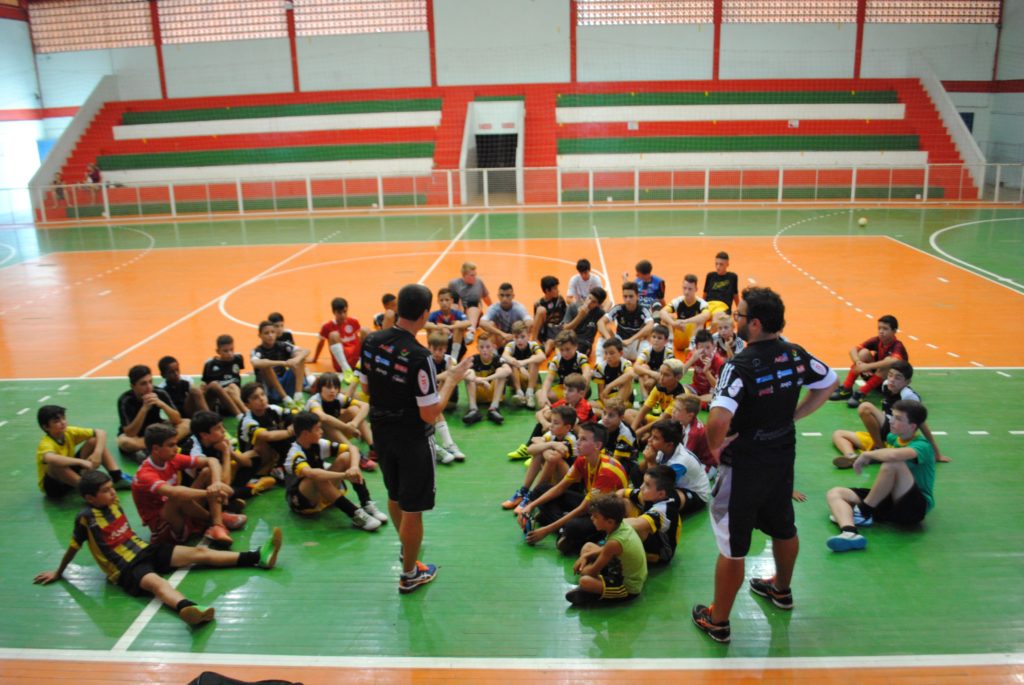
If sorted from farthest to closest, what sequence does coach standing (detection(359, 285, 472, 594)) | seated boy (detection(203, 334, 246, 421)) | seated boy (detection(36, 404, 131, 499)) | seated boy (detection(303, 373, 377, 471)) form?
1. seated boy (detection(203, 334, 246, 421))
2. seated boy (detection(303, 373, 377, 471))
3. seated boy (detection(36, 404, 131, 499))
4. coach standing (detection(359, 285, 472, 594))

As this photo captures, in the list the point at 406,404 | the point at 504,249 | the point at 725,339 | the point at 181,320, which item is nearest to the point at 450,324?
the point at 725,339

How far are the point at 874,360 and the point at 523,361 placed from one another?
14.6 feet

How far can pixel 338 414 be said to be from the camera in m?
8.62

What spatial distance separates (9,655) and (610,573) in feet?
14.1

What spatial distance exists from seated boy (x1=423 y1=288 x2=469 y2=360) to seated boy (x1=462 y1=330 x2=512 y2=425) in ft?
2.80

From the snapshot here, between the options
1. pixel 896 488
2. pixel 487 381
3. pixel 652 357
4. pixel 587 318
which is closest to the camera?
pixel 896 488

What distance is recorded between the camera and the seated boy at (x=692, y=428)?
7.35 m

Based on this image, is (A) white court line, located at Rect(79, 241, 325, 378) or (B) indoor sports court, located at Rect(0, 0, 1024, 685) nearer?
(B) indoor sports court, located at Rect(0, 0, 1024, 685)

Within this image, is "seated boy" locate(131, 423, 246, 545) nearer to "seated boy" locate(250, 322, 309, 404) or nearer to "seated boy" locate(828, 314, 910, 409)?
"seated boy" locate(250, 322, 309, 404)

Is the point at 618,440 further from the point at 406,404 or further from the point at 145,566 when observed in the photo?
the point at 145,566

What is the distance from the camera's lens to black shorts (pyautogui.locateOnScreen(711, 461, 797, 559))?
5027 mm

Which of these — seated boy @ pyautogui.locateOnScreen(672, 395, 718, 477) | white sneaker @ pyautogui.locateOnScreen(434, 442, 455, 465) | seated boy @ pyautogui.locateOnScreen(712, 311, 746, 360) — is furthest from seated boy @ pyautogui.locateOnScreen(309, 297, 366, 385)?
seated boy @ pyautogui.locateOnScreen(672, 395, 718, 477)

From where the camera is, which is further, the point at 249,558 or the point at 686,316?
the point at 686,316

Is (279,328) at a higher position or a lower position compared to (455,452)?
higher
